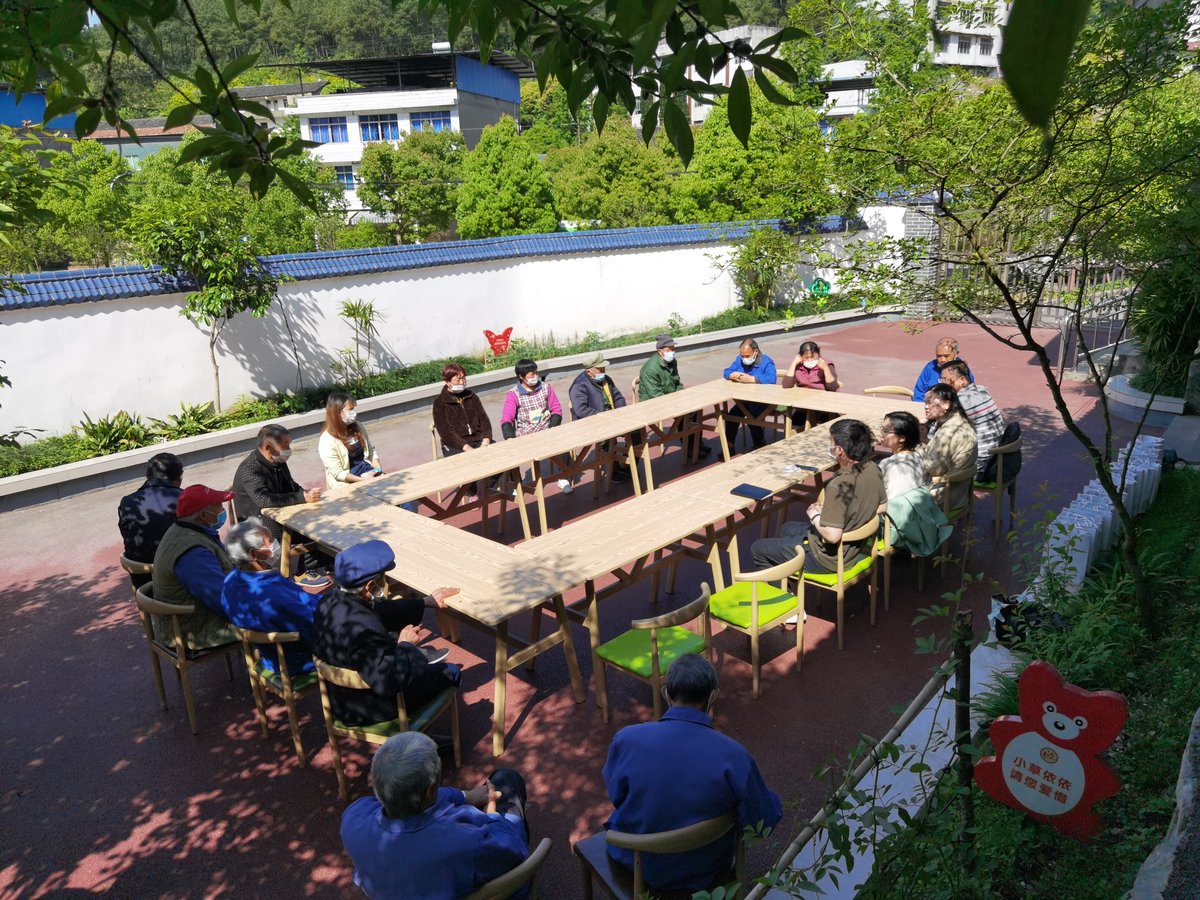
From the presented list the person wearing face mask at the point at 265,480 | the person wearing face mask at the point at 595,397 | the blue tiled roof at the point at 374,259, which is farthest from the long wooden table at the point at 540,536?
the blue tiled roof at the point at 374,259

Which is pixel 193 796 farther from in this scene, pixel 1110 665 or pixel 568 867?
pixel 1110 665

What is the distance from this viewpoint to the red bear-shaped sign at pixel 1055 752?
2.84m

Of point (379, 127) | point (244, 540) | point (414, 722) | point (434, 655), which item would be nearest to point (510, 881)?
point (414, 722)

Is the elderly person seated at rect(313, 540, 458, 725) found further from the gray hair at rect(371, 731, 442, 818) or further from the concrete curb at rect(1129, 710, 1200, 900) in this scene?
the concrete curb at rect(1129, 710, 1200, 900)

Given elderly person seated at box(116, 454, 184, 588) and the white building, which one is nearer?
elderly person seated at box(116, 454, 184, 588)

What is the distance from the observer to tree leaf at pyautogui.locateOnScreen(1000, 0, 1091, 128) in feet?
1.36

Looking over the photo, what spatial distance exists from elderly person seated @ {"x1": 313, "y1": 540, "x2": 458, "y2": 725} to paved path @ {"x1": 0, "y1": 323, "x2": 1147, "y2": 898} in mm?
572

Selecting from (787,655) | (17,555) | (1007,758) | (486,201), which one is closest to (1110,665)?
(1007,758)

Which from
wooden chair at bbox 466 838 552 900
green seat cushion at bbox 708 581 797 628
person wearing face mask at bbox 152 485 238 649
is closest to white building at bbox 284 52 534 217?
person wearing face mask at bbox 152 485 238 649

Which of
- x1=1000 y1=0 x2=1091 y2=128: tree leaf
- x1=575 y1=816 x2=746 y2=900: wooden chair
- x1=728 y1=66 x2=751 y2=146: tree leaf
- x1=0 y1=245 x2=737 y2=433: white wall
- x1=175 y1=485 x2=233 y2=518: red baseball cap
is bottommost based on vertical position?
x1=575 y1=816 x2=746 y2=900: wooden chair

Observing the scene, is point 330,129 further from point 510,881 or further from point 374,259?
point 510,881

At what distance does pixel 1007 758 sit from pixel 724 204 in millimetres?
18963

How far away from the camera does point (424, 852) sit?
2787 mm

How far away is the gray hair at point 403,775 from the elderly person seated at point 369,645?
1156mm
